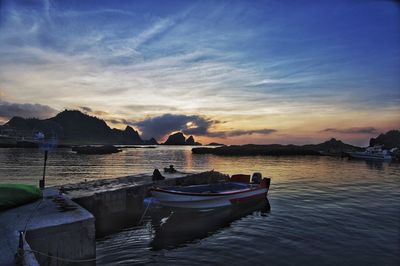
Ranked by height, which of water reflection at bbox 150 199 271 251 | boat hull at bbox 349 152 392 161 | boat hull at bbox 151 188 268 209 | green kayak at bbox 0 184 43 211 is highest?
green kayak at bbox 0 184 43 211

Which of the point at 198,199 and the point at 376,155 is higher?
the point at 376,155

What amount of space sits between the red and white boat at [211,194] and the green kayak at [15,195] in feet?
28.7

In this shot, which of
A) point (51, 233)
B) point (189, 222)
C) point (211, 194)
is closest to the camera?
point (51, 233)

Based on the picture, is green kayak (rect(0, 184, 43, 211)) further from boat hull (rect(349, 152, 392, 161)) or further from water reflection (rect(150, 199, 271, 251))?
boat hull (rect(349, 152, 392, 161))

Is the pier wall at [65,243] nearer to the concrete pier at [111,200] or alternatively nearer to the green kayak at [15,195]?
the green kayak at [15,195]

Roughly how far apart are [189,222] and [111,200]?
6017 millimetres

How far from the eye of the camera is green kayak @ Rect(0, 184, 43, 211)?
1212cm

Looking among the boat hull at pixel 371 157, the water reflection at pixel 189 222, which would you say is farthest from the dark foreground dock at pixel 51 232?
the boat hull at pixel 371 157

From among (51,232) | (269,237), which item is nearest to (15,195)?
(51,232)

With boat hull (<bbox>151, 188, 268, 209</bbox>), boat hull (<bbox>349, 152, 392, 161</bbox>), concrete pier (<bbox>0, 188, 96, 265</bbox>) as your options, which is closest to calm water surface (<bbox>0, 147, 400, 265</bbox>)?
boat hull (<bbox>151, 188, 268, 209</bbox>)

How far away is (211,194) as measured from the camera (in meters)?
22.1

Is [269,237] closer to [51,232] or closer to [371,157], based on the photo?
[51,232]

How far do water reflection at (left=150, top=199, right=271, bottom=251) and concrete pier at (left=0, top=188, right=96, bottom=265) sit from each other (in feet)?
17.2

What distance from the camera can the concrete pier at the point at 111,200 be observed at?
58.7 feet
